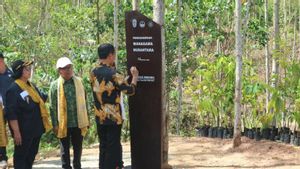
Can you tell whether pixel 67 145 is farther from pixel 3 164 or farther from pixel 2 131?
pixel 3 164

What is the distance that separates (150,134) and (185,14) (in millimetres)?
7658

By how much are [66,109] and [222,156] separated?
271 cm

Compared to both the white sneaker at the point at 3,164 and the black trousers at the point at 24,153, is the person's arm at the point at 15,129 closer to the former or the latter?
the black trousers at the point at 24,153

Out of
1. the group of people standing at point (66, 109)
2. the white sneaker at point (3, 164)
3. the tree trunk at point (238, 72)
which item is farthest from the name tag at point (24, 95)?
the tree trunk at point (238, 72)

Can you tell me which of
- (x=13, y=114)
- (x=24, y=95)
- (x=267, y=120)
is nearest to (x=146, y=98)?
(x=24, y=95)

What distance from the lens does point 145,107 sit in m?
5.66

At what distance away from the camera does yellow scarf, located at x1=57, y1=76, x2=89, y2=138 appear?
214 inches

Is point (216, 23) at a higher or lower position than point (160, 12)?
higher

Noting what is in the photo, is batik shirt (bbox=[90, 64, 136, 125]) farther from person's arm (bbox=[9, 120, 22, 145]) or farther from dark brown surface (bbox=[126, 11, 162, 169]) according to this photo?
person's arm (bbox=[9, 120, 22, 145])

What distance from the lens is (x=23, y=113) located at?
4945 mm

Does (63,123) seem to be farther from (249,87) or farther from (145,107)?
(249,87)

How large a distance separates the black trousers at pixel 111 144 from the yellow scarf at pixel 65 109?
8.6 inches

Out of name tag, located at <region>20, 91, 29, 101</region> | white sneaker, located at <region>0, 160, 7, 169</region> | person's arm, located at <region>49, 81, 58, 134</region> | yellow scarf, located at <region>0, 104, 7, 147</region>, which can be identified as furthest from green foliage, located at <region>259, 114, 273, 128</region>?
name tag, located at <region>20, 91, 29, 101</region>

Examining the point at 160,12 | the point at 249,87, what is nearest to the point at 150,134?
the point at 160,12
